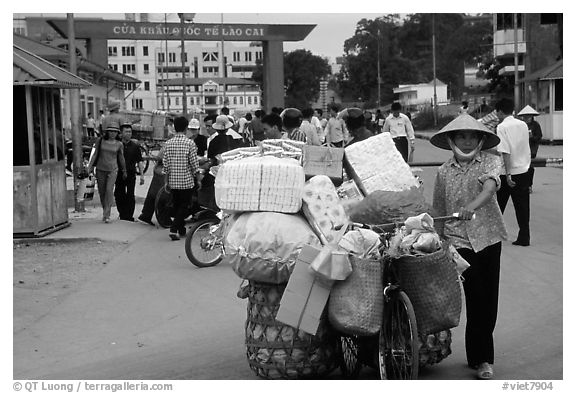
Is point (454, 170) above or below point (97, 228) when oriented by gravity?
above

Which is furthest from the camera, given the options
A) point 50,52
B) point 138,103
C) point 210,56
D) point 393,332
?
point 210,56

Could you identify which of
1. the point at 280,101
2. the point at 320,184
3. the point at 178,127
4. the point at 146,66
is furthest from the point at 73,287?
the point at 146,66

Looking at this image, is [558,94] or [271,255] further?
[558,94]

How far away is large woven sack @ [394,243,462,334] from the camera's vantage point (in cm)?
574

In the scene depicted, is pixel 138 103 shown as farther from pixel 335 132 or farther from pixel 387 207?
pixel 387 207

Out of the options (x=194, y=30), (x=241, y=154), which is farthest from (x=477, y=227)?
(x=194, y=30)

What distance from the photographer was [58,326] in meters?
8.62

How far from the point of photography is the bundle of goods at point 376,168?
6523 millimetres

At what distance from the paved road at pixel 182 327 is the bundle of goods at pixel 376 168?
1299 mm

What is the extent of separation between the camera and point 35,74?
12844 mm

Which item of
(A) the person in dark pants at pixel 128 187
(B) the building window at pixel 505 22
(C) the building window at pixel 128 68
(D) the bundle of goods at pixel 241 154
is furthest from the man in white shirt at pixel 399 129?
(C) the building window at pixel 128 68

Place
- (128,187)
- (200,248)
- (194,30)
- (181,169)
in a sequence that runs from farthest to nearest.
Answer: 1. (194,30)
2. (128,187)
3. (181,169)
4. (200,248)

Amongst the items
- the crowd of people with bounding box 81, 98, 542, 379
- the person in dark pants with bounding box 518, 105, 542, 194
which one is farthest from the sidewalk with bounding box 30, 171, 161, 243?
the person in dark pants with bounding box 518, 105, 542, 194

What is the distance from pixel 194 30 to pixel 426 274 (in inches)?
1493
